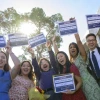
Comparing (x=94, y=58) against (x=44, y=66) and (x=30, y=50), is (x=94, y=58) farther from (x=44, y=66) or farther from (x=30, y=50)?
(x=30, y=50)

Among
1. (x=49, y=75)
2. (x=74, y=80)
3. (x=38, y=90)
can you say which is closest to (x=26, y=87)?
(x=38, y=90)

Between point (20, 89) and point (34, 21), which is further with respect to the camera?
point (34, 21)

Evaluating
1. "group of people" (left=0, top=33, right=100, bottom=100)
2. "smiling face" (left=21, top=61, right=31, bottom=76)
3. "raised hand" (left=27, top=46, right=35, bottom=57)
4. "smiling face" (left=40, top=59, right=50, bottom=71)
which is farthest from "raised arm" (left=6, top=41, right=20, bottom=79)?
"smiling face" (left=40, top=59, right=50, bottom=71)

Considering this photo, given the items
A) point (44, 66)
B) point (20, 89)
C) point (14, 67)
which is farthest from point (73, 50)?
point (14, 67)

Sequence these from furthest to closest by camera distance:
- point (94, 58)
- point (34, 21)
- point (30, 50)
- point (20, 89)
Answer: point (34, 21) < point (30, 50) < point (94, 58) < point (20, 89)

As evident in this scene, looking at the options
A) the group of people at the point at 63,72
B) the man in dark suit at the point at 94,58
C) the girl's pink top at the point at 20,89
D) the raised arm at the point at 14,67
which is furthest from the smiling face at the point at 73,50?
the raised arm at the point at 14,67

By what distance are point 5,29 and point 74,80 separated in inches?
590

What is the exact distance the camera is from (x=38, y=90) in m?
4.31

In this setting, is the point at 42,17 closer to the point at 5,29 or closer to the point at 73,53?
the point at 5,29

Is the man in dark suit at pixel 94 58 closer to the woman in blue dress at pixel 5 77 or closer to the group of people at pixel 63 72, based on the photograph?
the group of people at pixel 63 72

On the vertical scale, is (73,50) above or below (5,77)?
above

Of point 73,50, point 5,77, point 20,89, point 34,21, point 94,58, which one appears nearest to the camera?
point 5,77

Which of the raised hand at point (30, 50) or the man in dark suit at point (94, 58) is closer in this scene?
the man in dark suit at point (94, 58)

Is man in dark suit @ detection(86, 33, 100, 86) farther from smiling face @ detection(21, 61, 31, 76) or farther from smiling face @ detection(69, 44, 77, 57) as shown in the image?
smiling face @ detection(21, 61, 31, 76)
